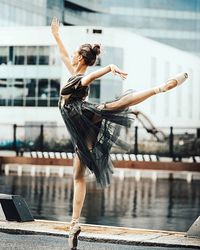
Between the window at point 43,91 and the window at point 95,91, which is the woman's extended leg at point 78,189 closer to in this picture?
the window at point 43,91

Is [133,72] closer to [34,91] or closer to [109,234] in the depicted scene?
[34,91]

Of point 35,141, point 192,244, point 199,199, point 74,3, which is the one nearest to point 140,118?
point 35,141

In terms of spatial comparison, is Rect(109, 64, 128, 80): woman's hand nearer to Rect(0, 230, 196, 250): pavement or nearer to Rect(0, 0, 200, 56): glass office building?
Rect(0, 230, 196, 250): pavement

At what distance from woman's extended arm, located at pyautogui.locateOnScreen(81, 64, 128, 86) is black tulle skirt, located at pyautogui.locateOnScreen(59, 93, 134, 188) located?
168mm

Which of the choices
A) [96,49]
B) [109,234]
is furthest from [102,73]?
[109,234]

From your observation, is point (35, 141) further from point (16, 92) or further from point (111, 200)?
point (111, 200)

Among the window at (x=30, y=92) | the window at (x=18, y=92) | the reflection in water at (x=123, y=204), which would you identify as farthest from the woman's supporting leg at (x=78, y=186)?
the window at (x=30, y=92)

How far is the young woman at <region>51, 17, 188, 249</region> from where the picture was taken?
5.07 meters

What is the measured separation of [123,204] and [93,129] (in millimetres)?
5618

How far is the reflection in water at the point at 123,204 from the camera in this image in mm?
8273

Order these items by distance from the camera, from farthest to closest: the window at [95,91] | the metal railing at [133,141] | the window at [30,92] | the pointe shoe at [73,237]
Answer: the window at [95,91]
the window at [30,92]
the metal railing at [133,141]
the pointe shoe at [73,237]

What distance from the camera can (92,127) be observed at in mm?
5129

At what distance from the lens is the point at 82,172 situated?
17.0 feet

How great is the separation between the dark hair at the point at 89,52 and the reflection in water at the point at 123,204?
2748 millimetres
